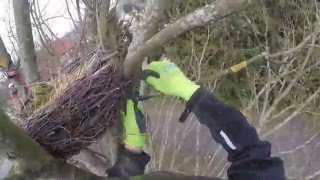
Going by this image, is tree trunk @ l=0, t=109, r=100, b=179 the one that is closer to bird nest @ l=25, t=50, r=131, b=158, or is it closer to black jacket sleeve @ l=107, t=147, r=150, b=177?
bird nest @ l=25, t=50, r=131, b=158

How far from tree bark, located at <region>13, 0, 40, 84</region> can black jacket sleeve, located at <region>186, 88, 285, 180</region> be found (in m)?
1.22

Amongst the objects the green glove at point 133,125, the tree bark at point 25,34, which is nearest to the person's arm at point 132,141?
the green glove at point 133,125

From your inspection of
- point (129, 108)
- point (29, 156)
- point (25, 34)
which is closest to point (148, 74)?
point (129, 108)

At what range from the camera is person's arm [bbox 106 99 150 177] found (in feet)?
4.93

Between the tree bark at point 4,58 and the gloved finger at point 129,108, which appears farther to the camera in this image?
the tree bark at point 4,58

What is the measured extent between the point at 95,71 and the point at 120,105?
6.1 inches

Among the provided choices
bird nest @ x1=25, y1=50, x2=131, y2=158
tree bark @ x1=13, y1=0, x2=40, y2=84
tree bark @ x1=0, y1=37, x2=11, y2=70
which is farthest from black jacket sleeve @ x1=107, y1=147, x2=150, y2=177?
tree bark @ x1=0, y1=37, x2=11, y2=70

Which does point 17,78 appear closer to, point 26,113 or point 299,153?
point 26,113

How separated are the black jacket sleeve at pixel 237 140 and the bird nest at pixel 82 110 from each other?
264mm

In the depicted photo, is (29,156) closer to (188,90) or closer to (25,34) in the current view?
(188,90)

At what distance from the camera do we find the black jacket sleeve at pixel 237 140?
4.16 feet

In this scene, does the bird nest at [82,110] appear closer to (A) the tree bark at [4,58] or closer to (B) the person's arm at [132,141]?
(B) the person's arm at [132,141]

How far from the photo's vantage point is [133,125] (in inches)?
60.5

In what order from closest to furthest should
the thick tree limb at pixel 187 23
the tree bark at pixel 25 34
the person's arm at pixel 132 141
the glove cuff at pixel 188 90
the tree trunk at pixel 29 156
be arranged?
the tree trunk at pixel 29 156 → the thick tree limb at pixel 187 23 → the glove cuff at pixel 188 90 → the person's arm at pixel 132 141 → the tree bark at pixel 25 34
